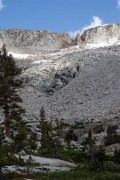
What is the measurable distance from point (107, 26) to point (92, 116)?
347 feet

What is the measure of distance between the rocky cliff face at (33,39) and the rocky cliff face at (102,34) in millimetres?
7890

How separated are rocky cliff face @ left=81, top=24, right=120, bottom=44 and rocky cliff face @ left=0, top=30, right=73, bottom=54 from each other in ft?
25.9

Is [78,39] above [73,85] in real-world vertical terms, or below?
above

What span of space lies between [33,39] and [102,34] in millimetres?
27543

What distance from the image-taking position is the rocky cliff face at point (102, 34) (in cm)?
17288

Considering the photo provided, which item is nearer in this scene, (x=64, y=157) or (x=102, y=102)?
(x=64, y=157)

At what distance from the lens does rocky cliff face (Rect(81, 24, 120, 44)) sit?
173 m

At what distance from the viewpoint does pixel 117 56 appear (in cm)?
11794

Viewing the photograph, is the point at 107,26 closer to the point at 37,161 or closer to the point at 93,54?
the point at 93,54

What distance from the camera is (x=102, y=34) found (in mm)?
175750

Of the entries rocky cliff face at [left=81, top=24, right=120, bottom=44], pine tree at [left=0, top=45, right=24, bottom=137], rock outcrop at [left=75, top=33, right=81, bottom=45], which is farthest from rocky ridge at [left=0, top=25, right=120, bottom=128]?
pine tree at [left=0, top=45, right=24, bottom=137]

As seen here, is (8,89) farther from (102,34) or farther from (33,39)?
(102,34)

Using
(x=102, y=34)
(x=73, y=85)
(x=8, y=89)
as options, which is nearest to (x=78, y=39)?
(x=102, y=34)

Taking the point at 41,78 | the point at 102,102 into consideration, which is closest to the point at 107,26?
the point at 41,78
